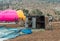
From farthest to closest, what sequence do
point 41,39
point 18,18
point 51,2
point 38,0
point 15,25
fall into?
point 38,0, point 51,2, point 15,25, point 18,18, point 41,39

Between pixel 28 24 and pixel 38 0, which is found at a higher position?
pixel 38 0

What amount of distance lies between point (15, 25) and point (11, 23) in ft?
1.19

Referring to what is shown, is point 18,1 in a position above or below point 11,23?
above

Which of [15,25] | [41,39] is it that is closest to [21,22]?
[15,25]

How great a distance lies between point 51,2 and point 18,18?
24963mm

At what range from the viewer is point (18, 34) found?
9336 mm

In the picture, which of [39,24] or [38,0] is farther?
[38,0]

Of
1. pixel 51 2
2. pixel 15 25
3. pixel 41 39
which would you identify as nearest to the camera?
pixel 41 39

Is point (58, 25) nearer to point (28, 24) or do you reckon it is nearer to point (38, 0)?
point (28, 24)

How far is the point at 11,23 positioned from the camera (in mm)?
12336

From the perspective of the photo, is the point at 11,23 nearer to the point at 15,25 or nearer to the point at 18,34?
the point at 15,25

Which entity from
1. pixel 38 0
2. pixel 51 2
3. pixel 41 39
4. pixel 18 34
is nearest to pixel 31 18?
pixel 18 34

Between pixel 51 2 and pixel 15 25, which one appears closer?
pixel 15 25

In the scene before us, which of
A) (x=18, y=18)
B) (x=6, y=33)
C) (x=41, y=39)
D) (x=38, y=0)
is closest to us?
(x=41, y=39)
